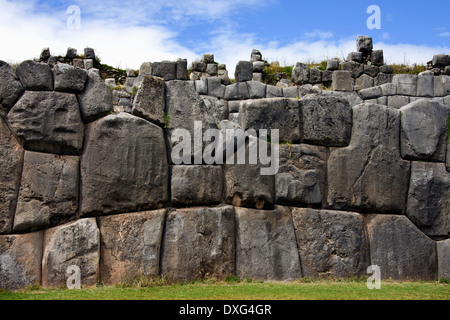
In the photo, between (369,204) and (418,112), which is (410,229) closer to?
(369,204)

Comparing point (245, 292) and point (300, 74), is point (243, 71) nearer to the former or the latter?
point (300, 74)

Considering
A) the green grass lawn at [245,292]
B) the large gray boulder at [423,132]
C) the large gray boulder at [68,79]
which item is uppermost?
the large gray boulder at [68,79]

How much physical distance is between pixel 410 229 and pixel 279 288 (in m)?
2.82

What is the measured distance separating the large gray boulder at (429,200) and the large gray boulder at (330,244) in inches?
42.9

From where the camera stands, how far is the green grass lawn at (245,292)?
6477 mm

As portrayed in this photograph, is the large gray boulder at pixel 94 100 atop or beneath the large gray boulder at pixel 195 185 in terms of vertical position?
atop

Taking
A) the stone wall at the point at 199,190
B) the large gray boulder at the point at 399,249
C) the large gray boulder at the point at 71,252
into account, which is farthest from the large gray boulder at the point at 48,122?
the large gray boulder at the point at 399,249

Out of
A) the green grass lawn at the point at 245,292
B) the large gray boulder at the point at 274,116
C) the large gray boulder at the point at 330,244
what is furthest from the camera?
the large gray boulder at the point at 274,116

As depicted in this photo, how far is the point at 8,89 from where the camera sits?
727 cm

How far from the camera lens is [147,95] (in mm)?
7910

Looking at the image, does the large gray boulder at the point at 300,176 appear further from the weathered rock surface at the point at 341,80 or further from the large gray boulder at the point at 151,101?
the weathered rock surface at the point at 341,80

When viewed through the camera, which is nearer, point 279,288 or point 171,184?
point 279,288

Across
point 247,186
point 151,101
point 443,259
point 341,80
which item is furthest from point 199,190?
point 341,80

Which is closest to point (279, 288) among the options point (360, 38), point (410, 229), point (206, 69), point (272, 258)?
point (272, 258)
